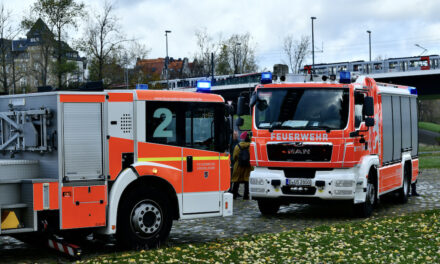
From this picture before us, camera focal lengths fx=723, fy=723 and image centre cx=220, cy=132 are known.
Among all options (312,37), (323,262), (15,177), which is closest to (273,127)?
(323,262)

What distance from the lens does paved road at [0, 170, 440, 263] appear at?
446 inches

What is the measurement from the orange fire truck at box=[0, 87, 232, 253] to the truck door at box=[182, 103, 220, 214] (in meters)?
0.02

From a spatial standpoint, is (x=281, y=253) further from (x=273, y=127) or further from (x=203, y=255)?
(x=273, y=127)

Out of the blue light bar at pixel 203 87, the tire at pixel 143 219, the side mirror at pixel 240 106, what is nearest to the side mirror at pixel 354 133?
the side mirror at pixel 240 106

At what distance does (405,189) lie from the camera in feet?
62.3

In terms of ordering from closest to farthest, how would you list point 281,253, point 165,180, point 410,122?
point 281,253, point 165,180, point 410,122

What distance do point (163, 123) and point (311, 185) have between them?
488 cm

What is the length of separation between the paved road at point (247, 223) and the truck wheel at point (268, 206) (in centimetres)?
20

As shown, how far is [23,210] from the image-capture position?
9.73m

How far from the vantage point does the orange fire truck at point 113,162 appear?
992 cm

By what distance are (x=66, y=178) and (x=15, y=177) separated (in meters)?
0.68

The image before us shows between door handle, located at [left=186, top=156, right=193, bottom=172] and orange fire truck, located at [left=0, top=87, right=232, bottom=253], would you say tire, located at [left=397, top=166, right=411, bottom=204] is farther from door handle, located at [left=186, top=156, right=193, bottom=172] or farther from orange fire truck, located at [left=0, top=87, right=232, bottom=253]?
door handle, located at [left=186, top=156, right=193, bottom=172]

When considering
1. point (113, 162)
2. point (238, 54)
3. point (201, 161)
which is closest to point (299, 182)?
point (201, 161)

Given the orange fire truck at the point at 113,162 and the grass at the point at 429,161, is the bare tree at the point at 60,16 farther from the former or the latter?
the orange fire truck at the point at 113,162
